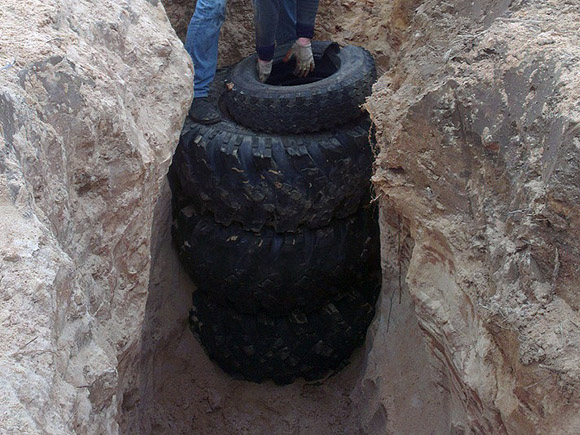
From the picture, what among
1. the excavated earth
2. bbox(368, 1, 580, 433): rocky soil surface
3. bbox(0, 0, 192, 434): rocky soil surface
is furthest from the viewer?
bbox(368, 1, 580, 433): rocky soil surface

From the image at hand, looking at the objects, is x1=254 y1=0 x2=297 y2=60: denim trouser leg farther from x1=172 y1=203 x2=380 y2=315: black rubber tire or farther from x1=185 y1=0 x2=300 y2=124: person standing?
x1=172 y1=203 x2=380 y2=315: black rubber tire

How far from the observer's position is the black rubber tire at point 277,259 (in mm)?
2322

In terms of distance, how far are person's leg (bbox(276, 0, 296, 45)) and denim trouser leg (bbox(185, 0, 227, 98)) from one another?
0.87 ft

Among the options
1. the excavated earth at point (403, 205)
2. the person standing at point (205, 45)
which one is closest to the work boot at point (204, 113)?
the person standing at point (205, 45)

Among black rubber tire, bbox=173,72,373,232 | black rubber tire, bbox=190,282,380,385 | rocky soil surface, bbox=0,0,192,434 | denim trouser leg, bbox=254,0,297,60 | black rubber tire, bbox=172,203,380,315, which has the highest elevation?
rocky soil surface, bbox=0,0,192,434

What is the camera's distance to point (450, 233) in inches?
57.1

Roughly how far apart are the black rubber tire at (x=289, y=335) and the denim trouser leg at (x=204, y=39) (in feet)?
2.70

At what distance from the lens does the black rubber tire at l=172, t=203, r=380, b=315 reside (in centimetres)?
232

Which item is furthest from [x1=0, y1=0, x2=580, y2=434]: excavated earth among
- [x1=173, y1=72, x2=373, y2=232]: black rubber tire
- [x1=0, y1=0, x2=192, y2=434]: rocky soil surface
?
[x1=173, y1=72, x2=373, y2=232]: black rubber tire

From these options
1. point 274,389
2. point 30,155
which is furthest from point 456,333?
point 274,389

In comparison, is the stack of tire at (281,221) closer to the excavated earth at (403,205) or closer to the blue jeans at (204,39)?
the blue jeans at (204,39)

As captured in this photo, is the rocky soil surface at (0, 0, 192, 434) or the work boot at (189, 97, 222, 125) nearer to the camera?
the rocky soil surface at (0, 0, 192, 434)

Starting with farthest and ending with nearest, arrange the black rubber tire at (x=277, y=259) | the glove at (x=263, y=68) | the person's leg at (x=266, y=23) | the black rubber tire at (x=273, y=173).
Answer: the glove at (x=263, y=68)
the person's leg at (x=266, y=23)
the black rubber tire at (x=277, y=259)
the black rubber tire at (x=273, y=173)

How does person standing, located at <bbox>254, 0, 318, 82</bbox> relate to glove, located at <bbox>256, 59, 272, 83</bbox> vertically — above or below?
above
